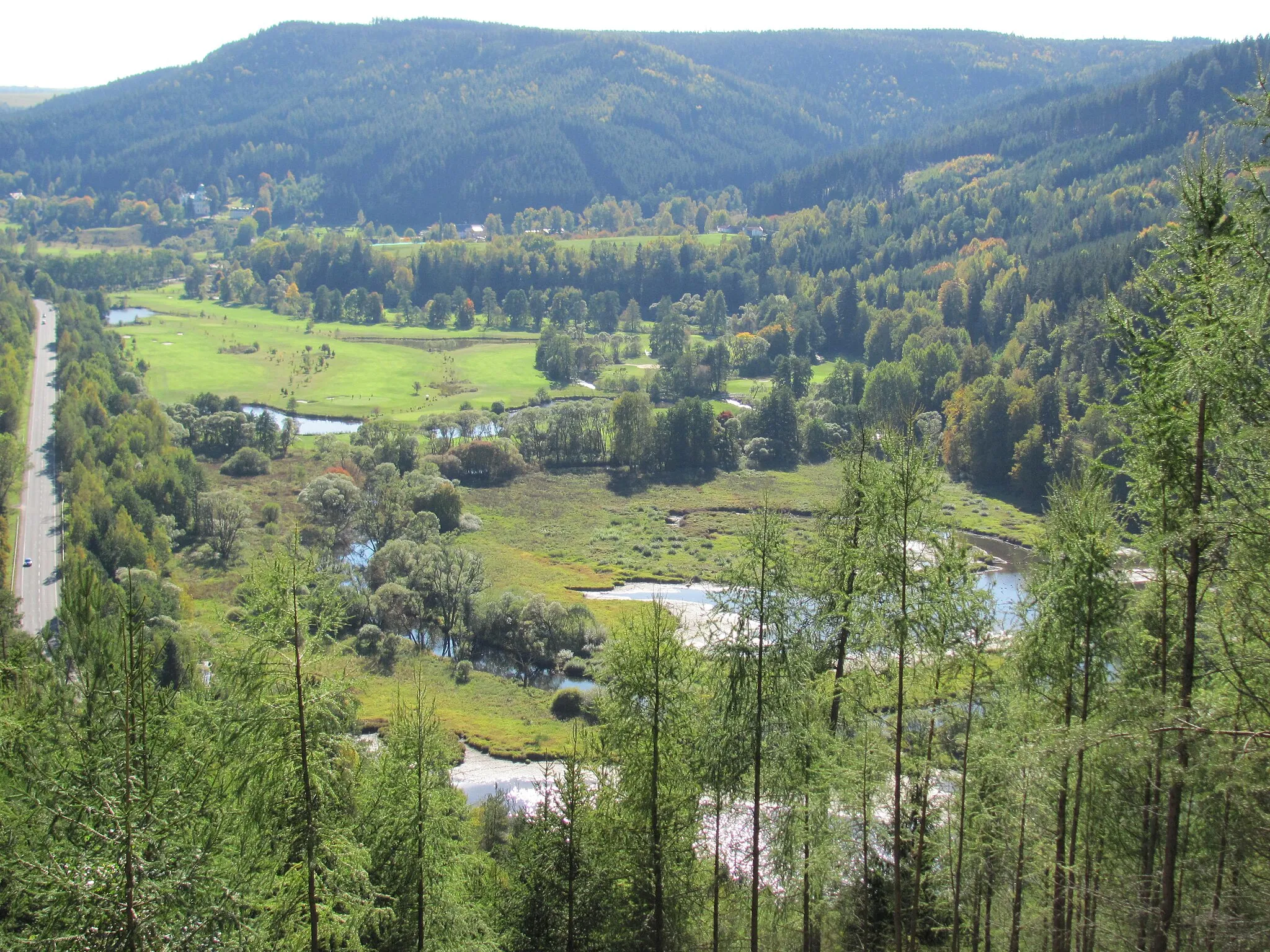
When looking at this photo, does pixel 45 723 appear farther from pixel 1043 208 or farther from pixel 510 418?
pixel 1043 208

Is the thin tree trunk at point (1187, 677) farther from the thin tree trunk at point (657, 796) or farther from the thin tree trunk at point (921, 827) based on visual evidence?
the thin tree trunk at point (657, 796)

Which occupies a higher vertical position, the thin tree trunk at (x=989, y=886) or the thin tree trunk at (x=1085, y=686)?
the thin tree trunk at (x=1085, y=686)

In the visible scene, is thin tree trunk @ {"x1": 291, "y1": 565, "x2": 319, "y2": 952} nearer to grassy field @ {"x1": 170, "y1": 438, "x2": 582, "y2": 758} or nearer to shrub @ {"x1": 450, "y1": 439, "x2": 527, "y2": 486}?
grassy field @ {"x1": 170, "y1": 438, "x2": 582, "y2": 758}

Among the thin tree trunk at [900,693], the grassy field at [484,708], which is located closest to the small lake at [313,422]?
the grassy field at [484,708]

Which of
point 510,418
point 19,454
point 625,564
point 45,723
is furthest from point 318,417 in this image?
point 45,723

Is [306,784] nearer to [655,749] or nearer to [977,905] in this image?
[655,749]

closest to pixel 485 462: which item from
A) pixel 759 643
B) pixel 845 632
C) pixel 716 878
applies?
pixel 845 632

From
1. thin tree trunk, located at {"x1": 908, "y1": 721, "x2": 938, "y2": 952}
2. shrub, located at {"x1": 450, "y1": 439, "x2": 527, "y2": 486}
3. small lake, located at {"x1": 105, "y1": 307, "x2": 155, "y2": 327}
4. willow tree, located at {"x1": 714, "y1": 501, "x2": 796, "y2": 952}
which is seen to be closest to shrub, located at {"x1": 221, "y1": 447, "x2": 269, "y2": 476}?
shrub, located at {"x1": 450, "y1": 439, "x2": 527, "y2": 486}
